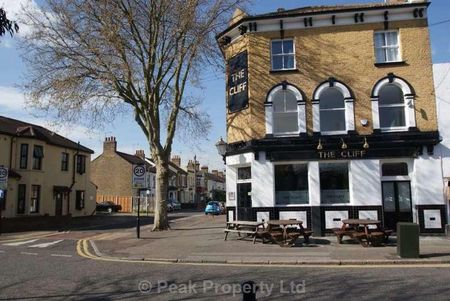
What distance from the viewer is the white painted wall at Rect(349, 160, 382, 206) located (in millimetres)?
18250

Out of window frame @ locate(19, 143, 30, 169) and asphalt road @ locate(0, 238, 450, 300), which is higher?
window frame @ locate(19, 143, 30, 169)

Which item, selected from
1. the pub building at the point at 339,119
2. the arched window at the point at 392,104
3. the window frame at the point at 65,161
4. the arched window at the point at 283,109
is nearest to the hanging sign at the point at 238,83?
the pub building at the point at 339,119

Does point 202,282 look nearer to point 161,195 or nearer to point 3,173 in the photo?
point 161,195

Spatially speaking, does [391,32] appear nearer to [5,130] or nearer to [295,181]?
[295,181]

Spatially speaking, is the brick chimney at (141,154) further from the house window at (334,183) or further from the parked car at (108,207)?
the house window at (334,183)

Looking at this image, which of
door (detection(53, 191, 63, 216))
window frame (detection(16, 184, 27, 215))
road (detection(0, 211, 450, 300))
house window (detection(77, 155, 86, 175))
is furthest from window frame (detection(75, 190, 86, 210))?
road (detection(0, 211, 450, 300))

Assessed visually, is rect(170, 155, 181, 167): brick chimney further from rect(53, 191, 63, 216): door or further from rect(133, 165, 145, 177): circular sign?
rect(133, 165, 145, 177): circular sign

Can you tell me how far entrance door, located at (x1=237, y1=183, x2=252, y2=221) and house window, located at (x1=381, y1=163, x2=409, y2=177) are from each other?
5591 mm

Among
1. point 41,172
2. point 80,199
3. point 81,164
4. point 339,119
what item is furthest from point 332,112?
point 80,199

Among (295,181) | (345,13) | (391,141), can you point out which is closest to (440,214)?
(391,141)

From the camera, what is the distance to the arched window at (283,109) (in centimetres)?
1934

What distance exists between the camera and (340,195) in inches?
736

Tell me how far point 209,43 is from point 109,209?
3327cm

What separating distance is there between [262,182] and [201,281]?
9451 millimetres
